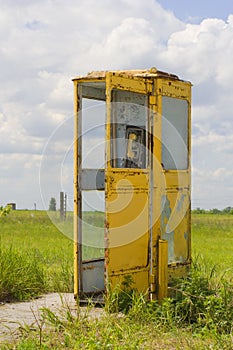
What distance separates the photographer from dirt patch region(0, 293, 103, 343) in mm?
6150

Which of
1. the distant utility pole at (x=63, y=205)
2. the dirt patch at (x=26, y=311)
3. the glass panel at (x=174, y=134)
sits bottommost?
the dirt patch at (x=26, y=311)

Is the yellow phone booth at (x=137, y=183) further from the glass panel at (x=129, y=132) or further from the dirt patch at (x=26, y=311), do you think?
the dirt patch at (x=26, y=311)

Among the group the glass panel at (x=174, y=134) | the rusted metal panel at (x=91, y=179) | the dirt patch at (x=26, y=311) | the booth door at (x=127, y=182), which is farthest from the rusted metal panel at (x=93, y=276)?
the glass panel at (x=174, y=134)

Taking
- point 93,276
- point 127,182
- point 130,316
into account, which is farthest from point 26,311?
point 127,182

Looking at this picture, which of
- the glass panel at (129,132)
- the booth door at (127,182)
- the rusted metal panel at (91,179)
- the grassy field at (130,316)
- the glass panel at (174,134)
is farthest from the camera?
the glass panel at (129,132)

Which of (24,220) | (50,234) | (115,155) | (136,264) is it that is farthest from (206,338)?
(24,220)

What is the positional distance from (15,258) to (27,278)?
290 mm

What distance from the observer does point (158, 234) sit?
7500 millimetres

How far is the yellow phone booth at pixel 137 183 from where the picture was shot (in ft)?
22.9

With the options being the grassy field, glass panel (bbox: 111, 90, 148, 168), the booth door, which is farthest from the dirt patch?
glass panel (bbox: 111, 90, 148, 168)

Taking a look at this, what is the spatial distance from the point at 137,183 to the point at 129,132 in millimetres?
976

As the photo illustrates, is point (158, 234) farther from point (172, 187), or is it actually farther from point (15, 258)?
point (15, 258)

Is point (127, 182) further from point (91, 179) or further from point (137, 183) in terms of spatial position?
point (91, 179)

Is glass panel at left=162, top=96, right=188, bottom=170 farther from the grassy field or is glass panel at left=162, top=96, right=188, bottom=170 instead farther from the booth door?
the grassy field
